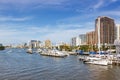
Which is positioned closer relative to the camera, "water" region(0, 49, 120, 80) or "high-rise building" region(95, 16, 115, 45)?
"water" region(0, 49, 120, 80)

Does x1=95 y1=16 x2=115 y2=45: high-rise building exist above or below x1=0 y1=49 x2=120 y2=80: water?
above

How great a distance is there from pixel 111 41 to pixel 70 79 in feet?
501

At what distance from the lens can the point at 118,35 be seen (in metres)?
198

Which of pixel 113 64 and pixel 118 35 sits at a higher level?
pixel 118 35

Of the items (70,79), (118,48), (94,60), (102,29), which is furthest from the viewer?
(102,29)

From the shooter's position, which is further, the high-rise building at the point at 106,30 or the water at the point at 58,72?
the high-rise building at the point at 106,30

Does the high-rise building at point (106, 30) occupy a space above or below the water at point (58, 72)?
above

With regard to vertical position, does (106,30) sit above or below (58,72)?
above

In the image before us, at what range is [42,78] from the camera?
138 ft

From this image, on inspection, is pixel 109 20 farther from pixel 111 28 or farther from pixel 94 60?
pixel 94 60

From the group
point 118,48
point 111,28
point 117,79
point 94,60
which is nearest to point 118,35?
point 111,28

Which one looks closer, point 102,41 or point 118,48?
point 118,48

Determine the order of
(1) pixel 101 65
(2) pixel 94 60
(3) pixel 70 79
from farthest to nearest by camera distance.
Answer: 1. (2) pixel 94 60
2. (1) pixel 101 65
3. (3) pixel 70 79

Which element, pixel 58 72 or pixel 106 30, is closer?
pixel 58 72
